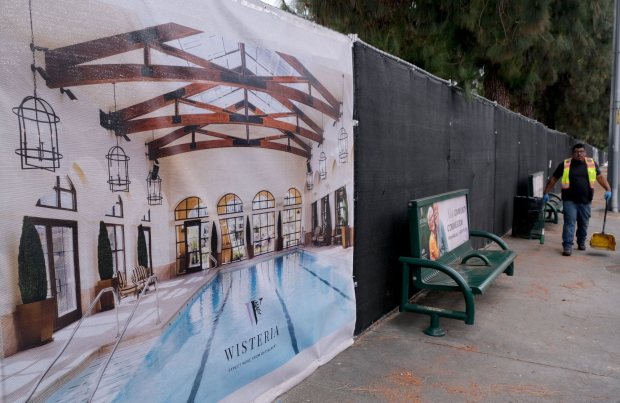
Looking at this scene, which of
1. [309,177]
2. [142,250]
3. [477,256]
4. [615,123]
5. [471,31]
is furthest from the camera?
[615,123]

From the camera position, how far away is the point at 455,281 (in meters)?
4.40

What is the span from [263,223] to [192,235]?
0.59m

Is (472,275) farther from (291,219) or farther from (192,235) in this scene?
(192,235)

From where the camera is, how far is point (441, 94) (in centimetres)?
598

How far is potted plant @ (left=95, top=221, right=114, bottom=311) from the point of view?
6.96ft

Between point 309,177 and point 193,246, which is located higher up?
point 309,177

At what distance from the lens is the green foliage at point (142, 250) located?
2309 millimetres

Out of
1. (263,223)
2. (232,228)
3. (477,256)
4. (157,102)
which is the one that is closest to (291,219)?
(263,223)

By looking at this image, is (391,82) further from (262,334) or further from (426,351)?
(262,334)

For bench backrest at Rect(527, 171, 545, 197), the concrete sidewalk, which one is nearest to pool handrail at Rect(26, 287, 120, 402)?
the concrete sidewalk

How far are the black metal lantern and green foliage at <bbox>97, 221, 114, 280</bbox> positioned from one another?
362 millimetres

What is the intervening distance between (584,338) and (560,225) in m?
8.41

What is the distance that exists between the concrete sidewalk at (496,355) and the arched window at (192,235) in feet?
4.06

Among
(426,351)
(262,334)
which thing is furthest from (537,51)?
(262,334)
